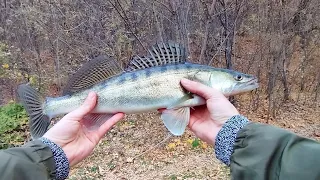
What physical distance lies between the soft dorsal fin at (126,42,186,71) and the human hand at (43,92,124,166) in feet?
1.22

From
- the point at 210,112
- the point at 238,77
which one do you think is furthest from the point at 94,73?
the point at 238,77

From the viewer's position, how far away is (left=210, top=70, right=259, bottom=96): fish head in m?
2.62

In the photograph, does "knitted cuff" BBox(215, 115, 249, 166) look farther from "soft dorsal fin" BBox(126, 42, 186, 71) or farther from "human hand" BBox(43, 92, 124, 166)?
"human hand" BBox(43, 92, 124, 166)

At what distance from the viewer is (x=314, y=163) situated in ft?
5.40

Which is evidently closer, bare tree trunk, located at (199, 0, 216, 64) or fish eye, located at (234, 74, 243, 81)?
fish eye, located at (234, 74, 243, 81)

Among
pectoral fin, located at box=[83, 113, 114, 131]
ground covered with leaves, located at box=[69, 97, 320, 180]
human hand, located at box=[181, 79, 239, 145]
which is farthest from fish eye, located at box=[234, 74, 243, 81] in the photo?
ground covered with leaves, located at box=[69, 97, 320, 180]

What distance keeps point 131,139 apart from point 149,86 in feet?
16.1

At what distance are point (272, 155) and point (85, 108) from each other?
1259mm

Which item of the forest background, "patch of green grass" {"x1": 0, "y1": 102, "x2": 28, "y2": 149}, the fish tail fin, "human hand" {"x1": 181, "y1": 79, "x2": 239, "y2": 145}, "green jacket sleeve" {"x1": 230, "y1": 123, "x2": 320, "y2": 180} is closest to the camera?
"green jacket sleeve" {"x1": 230, "y1": 123, "x2": 320, "y2": 180}

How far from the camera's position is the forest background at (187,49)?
6.71m

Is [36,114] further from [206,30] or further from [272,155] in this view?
[206,30]

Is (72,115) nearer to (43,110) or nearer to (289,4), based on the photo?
(43,110)

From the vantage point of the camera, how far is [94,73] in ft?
8.66

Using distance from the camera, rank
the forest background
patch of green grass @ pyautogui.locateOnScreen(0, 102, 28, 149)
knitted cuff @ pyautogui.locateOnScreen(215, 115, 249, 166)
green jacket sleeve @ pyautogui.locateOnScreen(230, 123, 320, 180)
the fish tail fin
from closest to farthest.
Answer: green jacket sleeve @ pyautogui.locateOnScreen(230, 123, 320, 180), knitted cuff @ pyautogui.locateOnScreen(215, 115, 249, 166), the fish tail fin, the forest background, patch of green grass @ pyautogui.locateOnScreen(0, 102, 28, 149)
